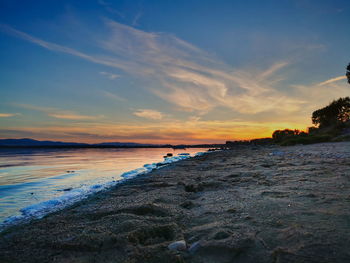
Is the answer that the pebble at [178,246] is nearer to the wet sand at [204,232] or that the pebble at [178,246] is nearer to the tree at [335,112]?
the wet sand at [204,232]

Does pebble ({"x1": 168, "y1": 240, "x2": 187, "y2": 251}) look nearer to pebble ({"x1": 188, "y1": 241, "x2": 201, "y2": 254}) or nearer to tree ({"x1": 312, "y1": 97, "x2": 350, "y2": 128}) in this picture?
pebble ({"x1": 188, "y1": 241, "x2": 201, "y2": 254})

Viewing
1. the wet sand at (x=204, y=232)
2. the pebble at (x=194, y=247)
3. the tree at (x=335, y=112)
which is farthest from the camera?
the tree at (x=335, y=112)

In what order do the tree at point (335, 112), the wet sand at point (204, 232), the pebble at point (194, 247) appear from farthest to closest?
the tree at point (335, 112), the pebble at point (194, 247), the wet sand at point (204, 232)

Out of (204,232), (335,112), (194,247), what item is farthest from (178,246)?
(335,112)

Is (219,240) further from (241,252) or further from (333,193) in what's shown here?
(333,193)

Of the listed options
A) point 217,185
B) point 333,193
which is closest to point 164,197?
point 217,185

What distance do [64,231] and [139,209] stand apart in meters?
1.09

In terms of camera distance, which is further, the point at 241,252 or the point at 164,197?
the point at 164,197

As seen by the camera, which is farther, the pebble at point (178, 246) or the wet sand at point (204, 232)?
the pebble at point (178, 246)

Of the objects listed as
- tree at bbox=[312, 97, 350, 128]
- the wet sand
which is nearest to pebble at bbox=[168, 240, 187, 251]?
the wet sand

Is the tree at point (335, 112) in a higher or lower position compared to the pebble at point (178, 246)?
higher

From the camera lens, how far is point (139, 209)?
3283mm

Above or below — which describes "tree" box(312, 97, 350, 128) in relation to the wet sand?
above

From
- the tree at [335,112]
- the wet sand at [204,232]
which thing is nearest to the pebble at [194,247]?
the wet sand at [204,232]
